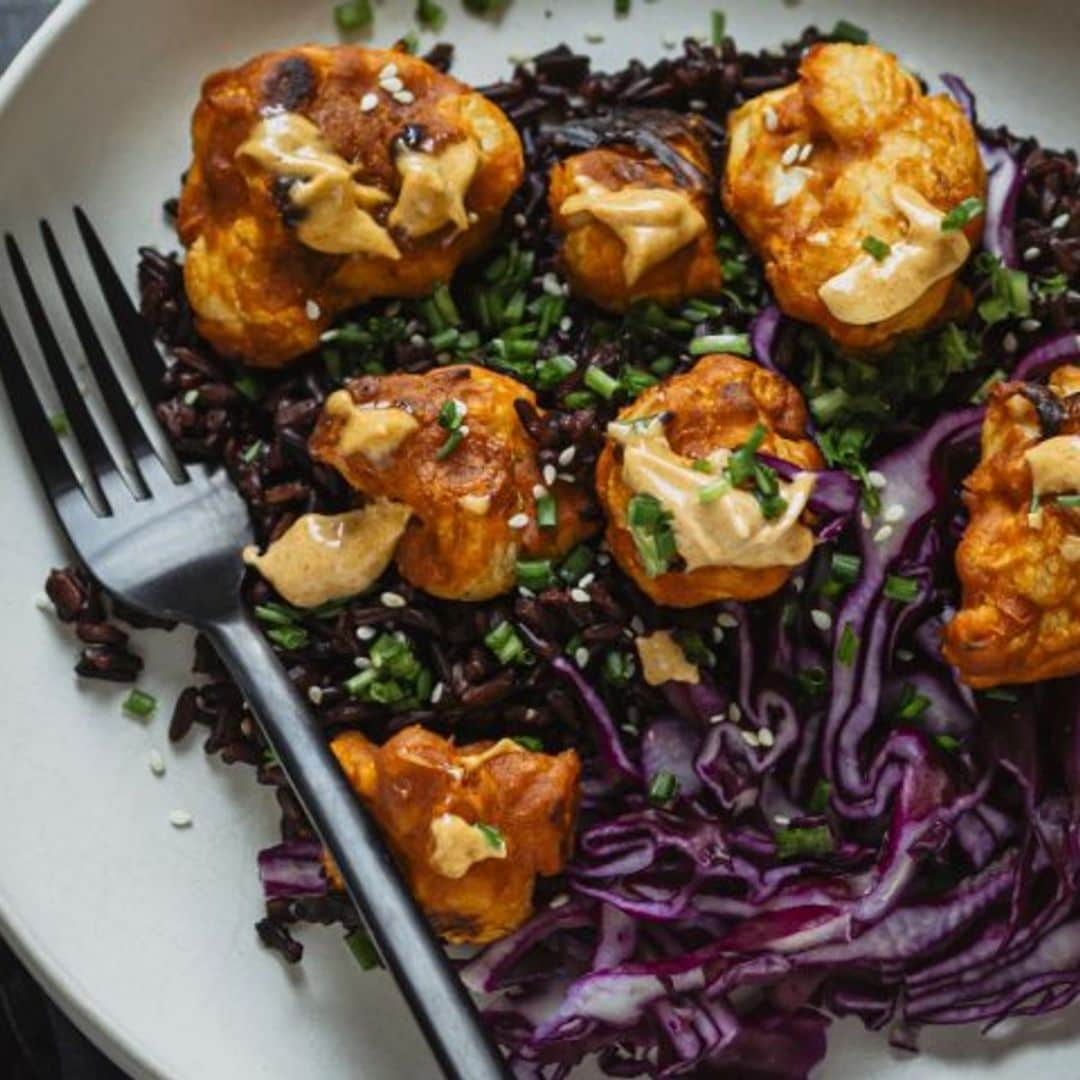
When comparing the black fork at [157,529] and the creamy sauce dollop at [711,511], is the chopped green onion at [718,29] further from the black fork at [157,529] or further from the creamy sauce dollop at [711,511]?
the black fork at [157,529]

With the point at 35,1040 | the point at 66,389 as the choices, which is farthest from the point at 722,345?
the point at 35,1040

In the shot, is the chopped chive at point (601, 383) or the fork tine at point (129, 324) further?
the fork tine at point (129, 324)

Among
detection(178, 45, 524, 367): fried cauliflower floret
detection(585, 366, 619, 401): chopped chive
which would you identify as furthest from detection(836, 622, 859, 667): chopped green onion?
detection(178, 45, 524, 367): fried cauliflower floret

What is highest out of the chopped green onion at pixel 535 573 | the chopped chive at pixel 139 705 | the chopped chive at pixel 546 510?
the chopped chive at pixel 546 510

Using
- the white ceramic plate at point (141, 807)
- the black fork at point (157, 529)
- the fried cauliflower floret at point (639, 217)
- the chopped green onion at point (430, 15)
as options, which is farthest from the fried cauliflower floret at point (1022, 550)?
the chopped green onion at point (430, 15)

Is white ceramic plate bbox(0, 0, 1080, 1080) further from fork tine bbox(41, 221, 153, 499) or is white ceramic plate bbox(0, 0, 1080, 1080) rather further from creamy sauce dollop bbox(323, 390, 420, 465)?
creamy sauce dollop bbox(323, 390, 420, 465)
